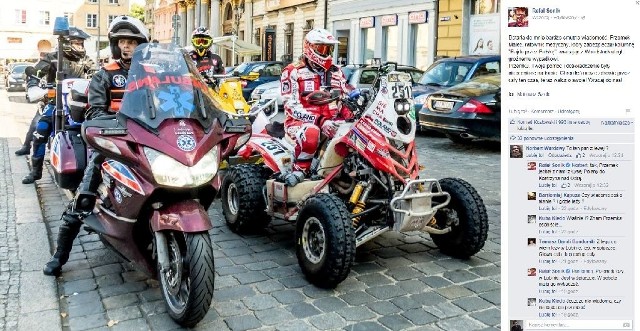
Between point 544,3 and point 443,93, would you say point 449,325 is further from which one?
point 443,93

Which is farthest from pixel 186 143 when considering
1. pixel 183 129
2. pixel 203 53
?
pixel 203 53

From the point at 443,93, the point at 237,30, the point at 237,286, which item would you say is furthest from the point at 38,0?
the point at 237,286

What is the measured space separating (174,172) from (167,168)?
0.14ft

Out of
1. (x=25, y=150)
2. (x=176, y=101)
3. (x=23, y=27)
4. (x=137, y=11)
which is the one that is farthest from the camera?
(x=137, y=11)

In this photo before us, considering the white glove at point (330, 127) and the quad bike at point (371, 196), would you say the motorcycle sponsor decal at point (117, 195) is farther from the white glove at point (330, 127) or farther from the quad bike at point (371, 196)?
the white glove at point (330, 127)

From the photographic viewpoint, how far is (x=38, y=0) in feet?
254

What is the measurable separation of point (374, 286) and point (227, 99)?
504 cm

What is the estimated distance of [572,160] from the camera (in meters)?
1.63

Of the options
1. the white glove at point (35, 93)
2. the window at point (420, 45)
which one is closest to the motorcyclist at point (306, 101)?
the white glove at point (35, 93)

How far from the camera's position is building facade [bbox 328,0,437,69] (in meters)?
25.8

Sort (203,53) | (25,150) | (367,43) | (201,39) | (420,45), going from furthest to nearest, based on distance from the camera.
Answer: (367,43) < (420,45) < (25,150) < (203,53) < (201,39)

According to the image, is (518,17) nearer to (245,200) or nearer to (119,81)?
(119,81)

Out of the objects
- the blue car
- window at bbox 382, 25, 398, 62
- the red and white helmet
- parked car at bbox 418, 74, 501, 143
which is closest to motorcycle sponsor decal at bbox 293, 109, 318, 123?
the red and white helmet

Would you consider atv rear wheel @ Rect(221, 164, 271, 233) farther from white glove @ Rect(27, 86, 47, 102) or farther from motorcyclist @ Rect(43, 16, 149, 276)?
white glove @ Rect(27, 86, 47, 102)
